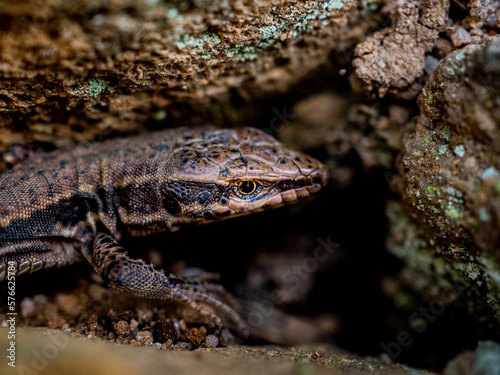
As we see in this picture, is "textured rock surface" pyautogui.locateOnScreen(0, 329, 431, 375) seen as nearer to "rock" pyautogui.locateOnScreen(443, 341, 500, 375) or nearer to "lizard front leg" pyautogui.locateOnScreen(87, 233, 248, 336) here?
"rock" pyautogui.locateOnScreen(443, 341, 500, 375)

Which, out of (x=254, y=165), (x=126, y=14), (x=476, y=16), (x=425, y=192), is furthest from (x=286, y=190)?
(x=476, y=16)

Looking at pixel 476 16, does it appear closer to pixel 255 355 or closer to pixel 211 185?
pixel 211 185

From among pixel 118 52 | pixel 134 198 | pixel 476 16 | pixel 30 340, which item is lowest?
pixel 30 340

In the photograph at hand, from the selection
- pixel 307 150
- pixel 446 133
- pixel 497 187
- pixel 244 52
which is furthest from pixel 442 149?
pixel 307 150

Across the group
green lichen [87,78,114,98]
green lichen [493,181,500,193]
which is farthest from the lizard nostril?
green lichen [87,78,114,98]

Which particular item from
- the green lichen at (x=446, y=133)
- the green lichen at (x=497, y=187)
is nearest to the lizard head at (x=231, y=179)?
the green lichen at (x=446, y=133)

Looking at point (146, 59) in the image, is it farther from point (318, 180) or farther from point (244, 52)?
point (318, 180)

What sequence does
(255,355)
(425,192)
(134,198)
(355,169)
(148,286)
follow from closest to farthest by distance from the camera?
(255,355)
(425,192)
(148,286)
(134,198)
(355,169)
